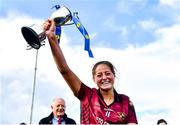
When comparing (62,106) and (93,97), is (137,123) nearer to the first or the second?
(93,97)

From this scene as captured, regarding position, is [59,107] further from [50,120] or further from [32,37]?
[32,37]

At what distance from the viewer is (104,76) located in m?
4.02

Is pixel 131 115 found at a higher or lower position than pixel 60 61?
lower

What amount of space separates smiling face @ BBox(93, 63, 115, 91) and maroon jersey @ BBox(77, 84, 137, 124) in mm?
97

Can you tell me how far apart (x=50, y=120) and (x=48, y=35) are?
138 inches

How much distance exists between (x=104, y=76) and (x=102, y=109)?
0.29m

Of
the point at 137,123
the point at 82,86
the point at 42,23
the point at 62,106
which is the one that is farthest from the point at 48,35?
the point at 62,106

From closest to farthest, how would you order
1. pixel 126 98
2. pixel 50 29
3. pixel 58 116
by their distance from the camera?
1. pixel 50 29
2. pixel 126 98
3. pixel 58 116

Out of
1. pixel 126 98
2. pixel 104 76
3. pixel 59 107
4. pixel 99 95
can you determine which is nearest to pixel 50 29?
pixel 104 76

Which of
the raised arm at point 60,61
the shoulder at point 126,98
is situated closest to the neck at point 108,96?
the shoulder at point 126,98

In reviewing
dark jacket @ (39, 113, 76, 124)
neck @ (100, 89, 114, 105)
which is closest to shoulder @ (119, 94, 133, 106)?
neck @ (100, 89, 114, 105)

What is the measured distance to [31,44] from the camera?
4.14 meters

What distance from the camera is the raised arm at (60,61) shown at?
3.87 meters

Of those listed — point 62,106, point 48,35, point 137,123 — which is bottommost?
point 137,123
